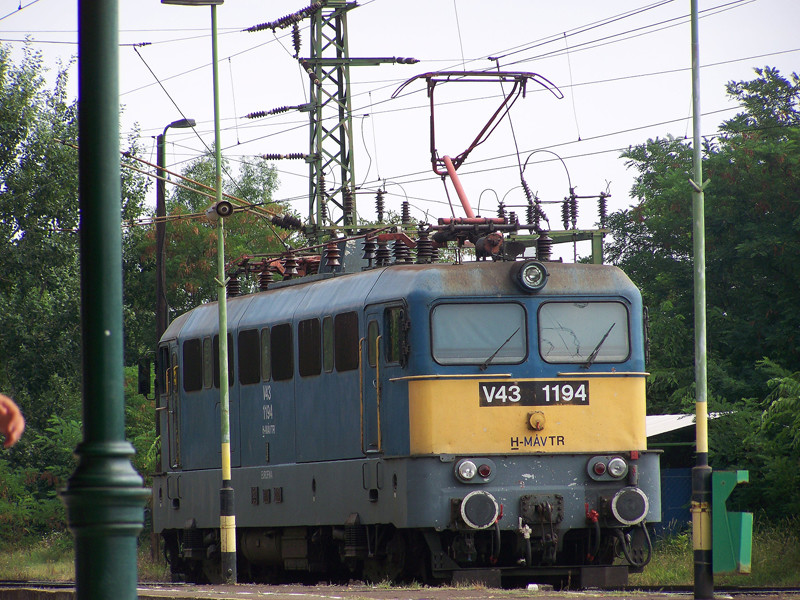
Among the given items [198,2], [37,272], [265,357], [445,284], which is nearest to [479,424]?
[445,284]

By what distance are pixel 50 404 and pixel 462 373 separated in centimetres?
2570

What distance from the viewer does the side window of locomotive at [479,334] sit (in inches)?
613

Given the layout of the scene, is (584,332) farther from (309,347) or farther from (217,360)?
(217,360)

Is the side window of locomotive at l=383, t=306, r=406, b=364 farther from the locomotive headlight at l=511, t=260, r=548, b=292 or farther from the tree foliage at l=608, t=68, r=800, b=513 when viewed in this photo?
the tree foliage at l=608, t=68, r=800, b=513

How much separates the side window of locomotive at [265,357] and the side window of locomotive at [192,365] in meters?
2.09

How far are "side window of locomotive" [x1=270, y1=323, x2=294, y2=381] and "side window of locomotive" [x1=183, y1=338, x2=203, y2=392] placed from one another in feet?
8.09

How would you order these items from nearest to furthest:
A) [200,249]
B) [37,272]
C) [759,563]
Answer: [759,563], [37,272], [200,249]

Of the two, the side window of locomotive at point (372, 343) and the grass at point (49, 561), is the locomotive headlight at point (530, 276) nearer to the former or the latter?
the side window of locomotive at point (372, 343)

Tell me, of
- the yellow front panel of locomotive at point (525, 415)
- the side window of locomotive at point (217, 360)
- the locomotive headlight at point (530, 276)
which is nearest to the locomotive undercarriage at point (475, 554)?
the yellow front panel of locomotive at point (525, 415)

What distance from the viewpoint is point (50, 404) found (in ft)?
129

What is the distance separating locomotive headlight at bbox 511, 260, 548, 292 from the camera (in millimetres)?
15898

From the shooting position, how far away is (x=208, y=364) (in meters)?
20.4

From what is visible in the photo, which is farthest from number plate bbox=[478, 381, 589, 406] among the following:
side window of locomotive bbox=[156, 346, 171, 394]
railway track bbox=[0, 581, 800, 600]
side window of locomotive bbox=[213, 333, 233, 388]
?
side window of locomotive bbox=[156, 346, 171, 394]

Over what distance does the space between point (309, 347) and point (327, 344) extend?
46 centimetres
